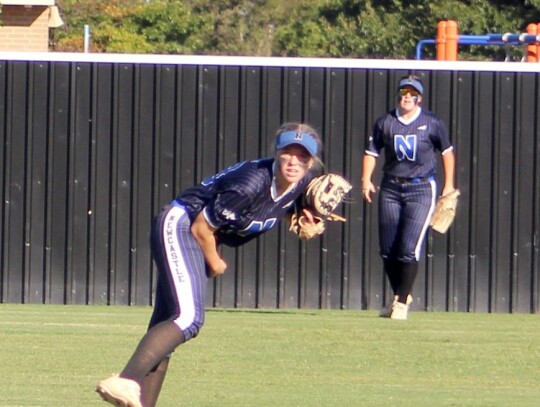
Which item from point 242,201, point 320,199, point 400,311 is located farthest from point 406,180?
point 242,201

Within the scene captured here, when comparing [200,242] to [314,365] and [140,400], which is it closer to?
[140,400]

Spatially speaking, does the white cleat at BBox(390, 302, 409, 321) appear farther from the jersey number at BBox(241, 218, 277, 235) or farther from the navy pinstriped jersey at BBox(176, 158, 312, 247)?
the jersey number at BBox(241, 218, 277, 235)

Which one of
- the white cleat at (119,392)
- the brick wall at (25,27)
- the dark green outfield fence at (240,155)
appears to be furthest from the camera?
the brick wall at (25,27)

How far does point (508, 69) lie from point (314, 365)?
5.09 meters

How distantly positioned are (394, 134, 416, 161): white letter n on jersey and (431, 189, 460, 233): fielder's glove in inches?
16.8

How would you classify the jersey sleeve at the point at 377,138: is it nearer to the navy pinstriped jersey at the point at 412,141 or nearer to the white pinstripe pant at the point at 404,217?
the navy pinstriped jersey at the point at 412,141

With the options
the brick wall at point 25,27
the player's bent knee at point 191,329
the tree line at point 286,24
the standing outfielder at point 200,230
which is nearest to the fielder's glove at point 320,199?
the standing outfielder at point 200,230

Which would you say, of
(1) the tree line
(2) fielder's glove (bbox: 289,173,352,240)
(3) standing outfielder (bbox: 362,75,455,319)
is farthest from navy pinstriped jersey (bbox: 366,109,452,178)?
(1) the tree line

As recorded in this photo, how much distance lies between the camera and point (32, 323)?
10.5 m

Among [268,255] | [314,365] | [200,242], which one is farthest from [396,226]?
[200,242]

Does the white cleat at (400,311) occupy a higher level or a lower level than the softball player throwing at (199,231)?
lower

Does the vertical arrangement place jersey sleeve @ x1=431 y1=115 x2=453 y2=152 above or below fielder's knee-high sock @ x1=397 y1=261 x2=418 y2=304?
above

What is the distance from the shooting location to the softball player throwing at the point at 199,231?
6.30 meters

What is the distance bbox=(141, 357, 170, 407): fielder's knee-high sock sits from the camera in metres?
6.60
